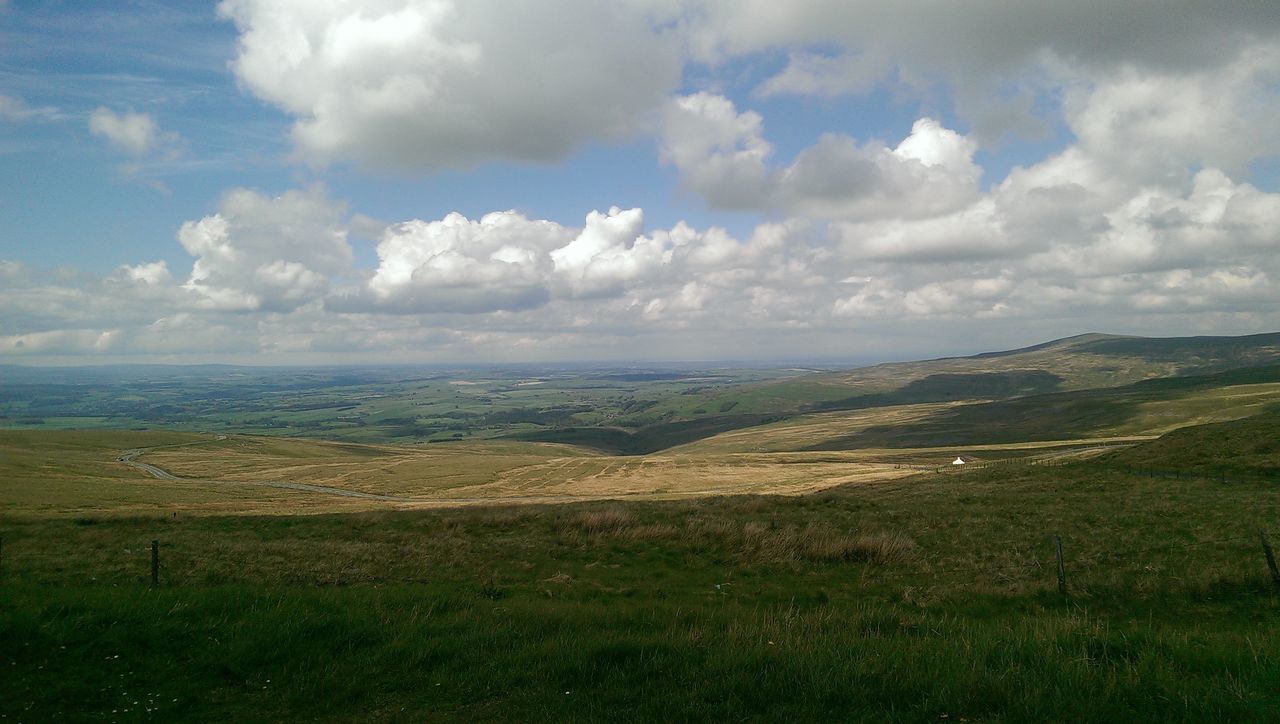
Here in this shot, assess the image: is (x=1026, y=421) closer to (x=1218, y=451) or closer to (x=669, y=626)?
(x=1218, y=451)

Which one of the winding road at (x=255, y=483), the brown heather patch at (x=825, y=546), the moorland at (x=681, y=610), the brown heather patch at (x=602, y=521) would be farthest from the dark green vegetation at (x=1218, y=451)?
the winding road at (x=255, y=483)

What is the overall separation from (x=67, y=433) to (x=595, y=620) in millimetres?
194295

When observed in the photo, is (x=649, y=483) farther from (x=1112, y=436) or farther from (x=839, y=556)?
(x=1112, y=436)

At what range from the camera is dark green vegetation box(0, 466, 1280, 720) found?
23.7 ft

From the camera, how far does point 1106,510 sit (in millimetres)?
24844

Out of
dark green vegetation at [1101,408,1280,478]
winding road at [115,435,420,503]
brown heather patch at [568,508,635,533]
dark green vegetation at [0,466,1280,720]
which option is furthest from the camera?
winding road at [115,435,420,503]

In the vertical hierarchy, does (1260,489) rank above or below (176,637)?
below

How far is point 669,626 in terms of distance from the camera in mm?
10445

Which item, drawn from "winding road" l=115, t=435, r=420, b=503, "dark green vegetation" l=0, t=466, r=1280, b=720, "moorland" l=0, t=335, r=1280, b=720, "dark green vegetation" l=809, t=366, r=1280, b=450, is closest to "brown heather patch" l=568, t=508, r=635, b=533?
"moorland" l=0, t=335, r=1280, b=720

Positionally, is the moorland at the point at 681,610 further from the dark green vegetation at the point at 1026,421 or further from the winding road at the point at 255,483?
the dark green vegetation at the point at 1026,421

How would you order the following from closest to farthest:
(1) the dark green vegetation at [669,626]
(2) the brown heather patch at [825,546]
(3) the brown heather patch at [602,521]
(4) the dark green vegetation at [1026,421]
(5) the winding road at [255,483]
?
(1) the dark green vegetation at [669,626] → (2) the brown heather patch at [825,546] → (3) the brown heather patch at [602,521] → (5) the winding road at [255,483] → (4) the dark green vegetation at [1026,421]

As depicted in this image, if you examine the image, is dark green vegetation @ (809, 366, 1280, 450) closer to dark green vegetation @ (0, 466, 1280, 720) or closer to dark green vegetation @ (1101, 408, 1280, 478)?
dark green vegetation @ (1101, 408, 1280, 478)

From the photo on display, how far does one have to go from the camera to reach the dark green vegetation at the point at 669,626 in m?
7.21

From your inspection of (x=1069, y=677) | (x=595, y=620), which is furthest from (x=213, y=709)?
(x=1069, y=677)
